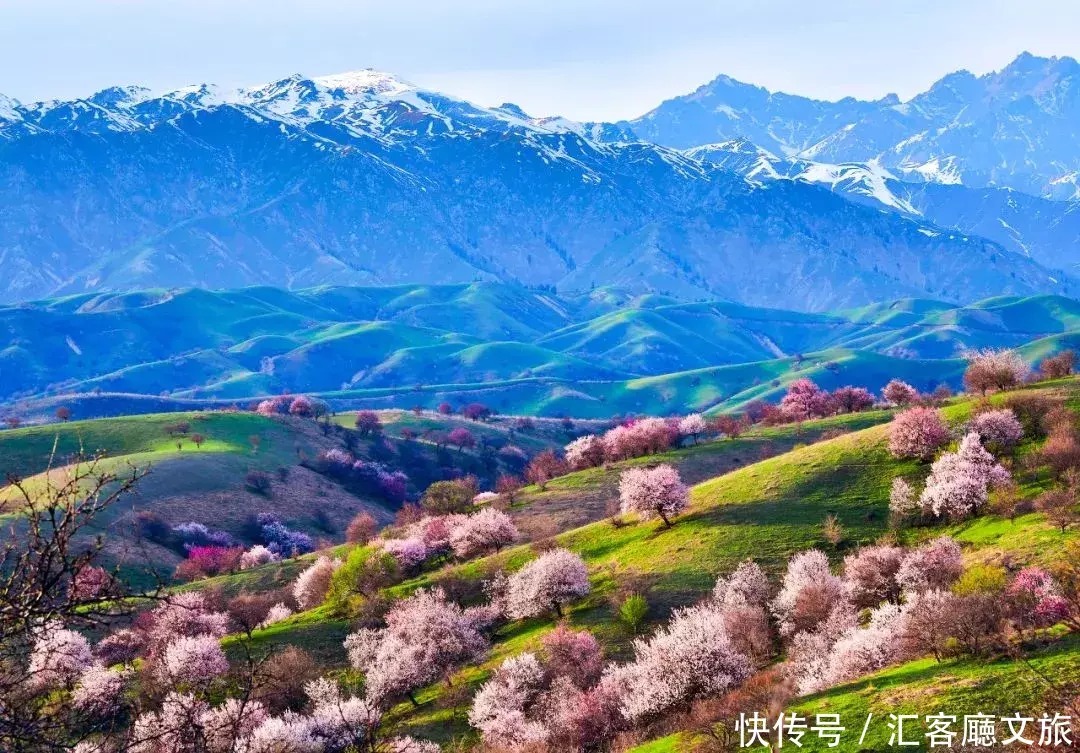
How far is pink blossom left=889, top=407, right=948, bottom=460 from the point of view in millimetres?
87438

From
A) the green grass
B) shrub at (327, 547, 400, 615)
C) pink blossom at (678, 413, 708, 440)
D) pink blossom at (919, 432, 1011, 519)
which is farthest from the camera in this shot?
pink blossom at (678, 413, 708, 440)

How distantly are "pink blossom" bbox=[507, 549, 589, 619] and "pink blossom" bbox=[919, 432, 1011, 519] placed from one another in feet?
98.9

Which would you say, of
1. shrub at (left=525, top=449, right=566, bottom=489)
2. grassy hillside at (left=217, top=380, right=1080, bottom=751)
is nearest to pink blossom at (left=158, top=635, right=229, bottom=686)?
grassy hillside at (left=217, top=380, right=1080, bottom=751)

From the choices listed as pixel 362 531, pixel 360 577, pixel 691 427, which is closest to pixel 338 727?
pixel 360 577

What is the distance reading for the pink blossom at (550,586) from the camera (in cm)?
7388

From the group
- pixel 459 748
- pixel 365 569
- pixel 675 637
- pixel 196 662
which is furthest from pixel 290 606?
pixel 675 637

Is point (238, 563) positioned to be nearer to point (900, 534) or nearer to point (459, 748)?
point (459, 748)

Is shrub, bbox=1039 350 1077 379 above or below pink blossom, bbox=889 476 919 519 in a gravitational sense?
above

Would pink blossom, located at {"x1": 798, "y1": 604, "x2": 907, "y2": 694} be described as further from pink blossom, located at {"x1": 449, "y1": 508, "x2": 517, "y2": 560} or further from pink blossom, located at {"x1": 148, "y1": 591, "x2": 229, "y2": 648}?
pink blossom, located at {"x1": 449, "y1": 508, "x2": 517, "y2": 560}

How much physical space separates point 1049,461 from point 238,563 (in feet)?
336

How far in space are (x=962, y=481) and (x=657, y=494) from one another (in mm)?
27181

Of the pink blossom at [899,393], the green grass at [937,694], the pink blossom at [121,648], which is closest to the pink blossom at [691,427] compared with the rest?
the pink blossom at [899,393]

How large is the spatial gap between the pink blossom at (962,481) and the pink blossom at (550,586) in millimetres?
30130

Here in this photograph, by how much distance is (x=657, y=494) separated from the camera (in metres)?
A: 87.7
